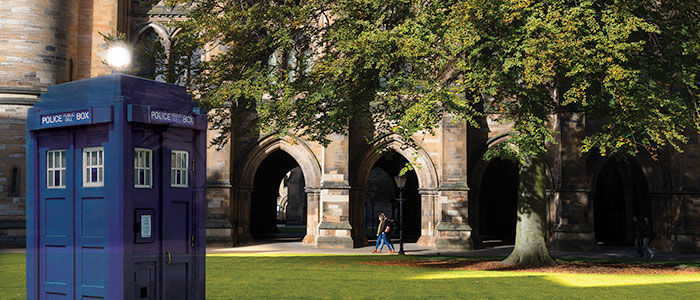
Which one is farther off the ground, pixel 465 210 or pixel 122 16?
pixel 122 16

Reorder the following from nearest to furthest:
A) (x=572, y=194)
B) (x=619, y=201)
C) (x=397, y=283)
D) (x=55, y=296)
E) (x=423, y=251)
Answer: (x=55, y=296) < (x=397, y=283) < (x=423, y=251) < (x=572, y=194) < (x=619, y=201)

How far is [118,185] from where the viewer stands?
6.69m

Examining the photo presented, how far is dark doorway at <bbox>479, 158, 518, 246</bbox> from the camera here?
3797 cm

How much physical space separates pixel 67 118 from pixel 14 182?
2131cm

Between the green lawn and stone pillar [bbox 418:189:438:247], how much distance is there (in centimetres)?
924

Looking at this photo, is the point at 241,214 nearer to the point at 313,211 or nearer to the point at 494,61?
the point at 313,211

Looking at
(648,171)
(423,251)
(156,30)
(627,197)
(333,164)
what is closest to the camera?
(423,251)

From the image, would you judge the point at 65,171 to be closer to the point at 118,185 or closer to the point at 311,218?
the point at 118,185

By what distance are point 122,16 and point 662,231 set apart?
886 inches

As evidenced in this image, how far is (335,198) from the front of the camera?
27766 mm

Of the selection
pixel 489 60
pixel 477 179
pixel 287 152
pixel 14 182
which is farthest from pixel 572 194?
pixel 14 182

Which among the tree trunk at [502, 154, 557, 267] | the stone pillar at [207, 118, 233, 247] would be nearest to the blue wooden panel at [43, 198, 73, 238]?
the tree trunk at [502, 154, 557, 267]

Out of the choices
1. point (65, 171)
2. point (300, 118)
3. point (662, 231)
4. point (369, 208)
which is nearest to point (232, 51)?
point (300, 118)

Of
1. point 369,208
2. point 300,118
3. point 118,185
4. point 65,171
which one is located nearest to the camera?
point 118,185
